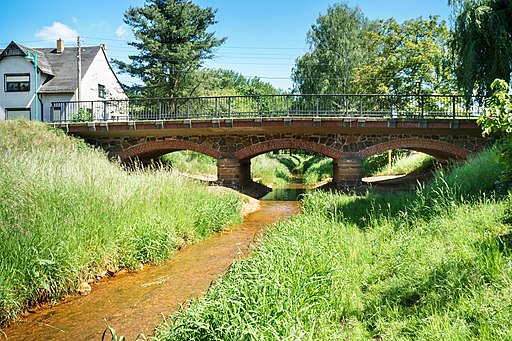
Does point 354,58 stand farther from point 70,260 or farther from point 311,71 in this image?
point 70,260

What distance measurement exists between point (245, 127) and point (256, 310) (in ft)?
40.4

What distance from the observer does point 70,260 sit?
5.23 metres

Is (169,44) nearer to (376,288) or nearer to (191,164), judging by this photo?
(191,164)

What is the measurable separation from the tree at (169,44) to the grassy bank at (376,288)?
24.9 meters

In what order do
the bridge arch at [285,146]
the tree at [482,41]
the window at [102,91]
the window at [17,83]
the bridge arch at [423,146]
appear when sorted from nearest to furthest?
the tree at [482,41], the bridge arch at [423,146], the bridge arch at [285,146], the window at [17,83], the window at [102,91]

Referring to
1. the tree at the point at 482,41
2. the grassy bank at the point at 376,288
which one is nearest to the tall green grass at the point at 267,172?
the tree at the point at 482,41

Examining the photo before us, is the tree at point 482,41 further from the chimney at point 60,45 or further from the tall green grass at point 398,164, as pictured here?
the chimney at point 60,45

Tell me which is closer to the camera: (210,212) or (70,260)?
(70,260)

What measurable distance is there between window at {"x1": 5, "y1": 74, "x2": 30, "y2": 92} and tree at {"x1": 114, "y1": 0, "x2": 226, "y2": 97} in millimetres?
6225

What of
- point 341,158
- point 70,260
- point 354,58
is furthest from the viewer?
point 354,58

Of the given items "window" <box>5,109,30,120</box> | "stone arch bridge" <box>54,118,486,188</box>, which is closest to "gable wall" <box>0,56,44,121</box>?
"window" <box>5,109,30,120</box>

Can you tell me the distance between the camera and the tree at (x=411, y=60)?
1991 cm

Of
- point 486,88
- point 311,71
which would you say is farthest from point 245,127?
point 311,71

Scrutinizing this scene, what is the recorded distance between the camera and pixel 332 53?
3039cm
